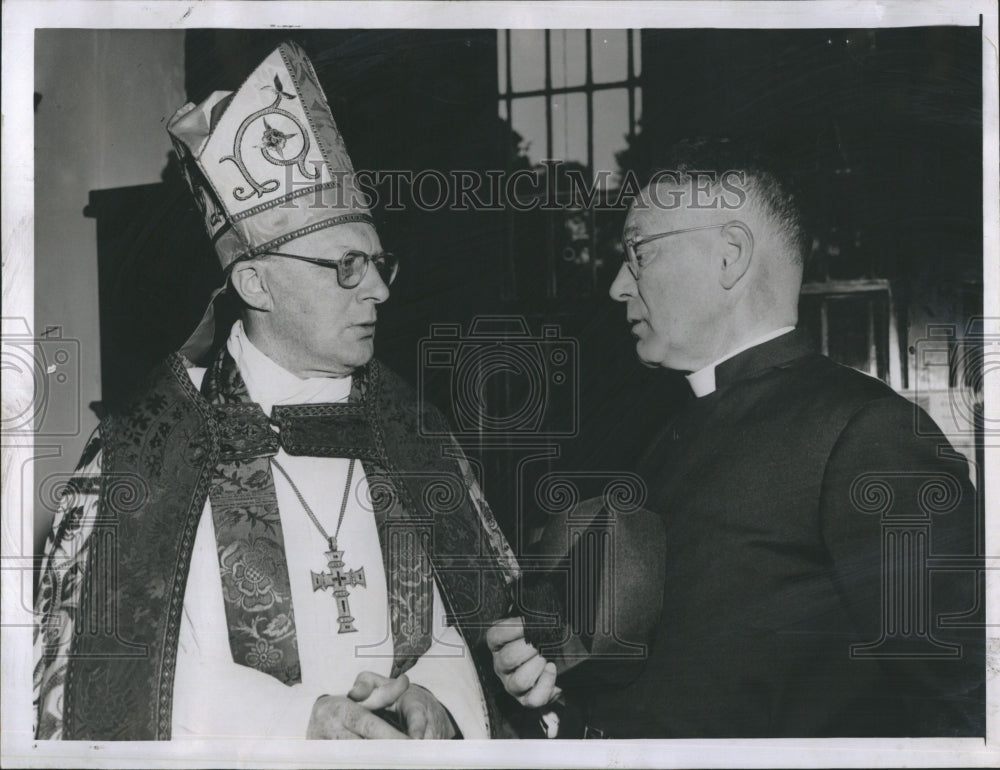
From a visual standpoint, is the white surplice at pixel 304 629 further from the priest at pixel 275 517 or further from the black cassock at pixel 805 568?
the black cassock at pixel 805 568

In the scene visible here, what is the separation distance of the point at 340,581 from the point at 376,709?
41 centimetres

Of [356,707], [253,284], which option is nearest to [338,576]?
[356,707]

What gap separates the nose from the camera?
302cm

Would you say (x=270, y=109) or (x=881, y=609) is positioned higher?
(x=270, y=109)

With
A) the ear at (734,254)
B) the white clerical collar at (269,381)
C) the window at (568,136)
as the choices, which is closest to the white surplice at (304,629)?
the white clerical collar at (269,381)

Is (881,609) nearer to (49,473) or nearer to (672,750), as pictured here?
(672,750)

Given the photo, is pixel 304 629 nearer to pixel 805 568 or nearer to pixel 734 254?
pixel 805 568

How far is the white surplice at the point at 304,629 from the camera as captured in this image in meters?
2.96

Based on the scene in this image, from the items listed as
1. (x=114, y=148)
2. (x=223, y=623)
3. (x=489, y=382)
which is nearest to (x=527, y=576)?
(x=489, y=382)

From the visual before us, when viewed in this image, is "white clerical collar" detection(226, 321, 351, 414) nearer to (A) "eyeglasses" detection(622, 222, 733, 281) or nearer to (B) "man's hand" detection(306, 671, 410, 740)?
(B) "man's hand" detection(306, 671, 410, 740)

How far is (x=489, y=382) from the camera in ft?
9.90

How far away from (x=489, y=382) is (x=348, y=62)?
3.57 feet

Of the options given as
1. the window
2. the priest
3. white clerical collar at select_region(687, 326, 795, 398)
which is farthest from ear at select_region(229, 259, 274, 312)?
white clerical collar at select_region(687, 326, 795, 398)

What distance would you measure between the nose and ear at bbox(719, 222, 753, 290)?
0.27 m
